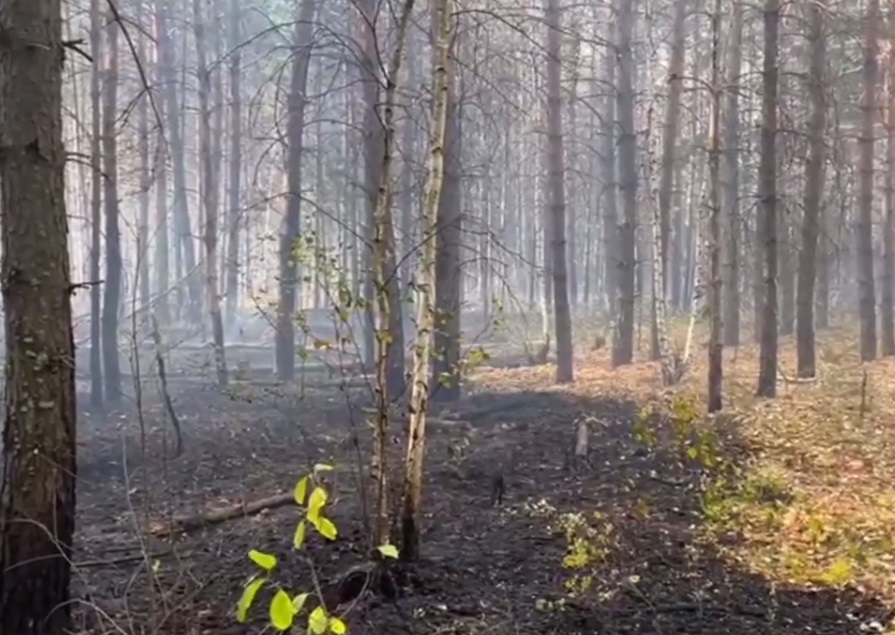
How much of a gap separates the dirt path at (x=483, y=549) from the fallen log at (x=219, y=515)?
0.52ft

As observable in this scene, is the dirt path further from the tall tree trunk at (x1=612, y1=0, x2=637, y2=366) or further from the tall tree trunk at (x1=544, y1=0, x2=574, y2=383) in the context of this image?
the tall tree trunk at (x1=612, y1=0, x2=637, y2=366)

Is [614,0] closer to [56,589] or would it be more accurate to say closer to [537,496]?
[537,496]

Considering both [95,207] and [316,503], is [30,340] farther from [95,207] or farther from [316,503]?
[95,207]

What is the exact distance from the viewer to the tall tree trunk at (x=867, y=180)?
17531mm

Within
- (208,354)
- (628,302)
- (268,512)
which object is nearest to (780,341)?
(628,302)

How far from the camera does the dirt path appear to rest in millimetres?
6348

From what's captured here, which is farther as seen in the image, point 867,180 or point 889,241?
point 889,241

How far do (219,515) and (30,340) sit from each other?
4151 millimetres

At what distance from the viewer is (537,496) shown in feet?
32.3

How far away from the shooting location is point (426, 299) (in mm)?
6684

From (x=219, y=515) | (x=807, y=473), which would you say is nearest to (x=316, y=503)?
(x=219, y=515)

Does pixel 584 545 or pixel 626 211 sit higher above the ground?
pixel 626 211

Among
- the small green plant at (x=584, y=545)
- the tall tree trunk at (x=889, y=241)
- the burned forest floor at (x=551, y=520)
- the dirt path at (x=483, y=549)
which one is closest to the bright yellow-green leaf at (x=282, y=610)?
the burned forest floor at (x=551, y=520)

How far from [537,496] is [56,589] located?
5.30 meters
